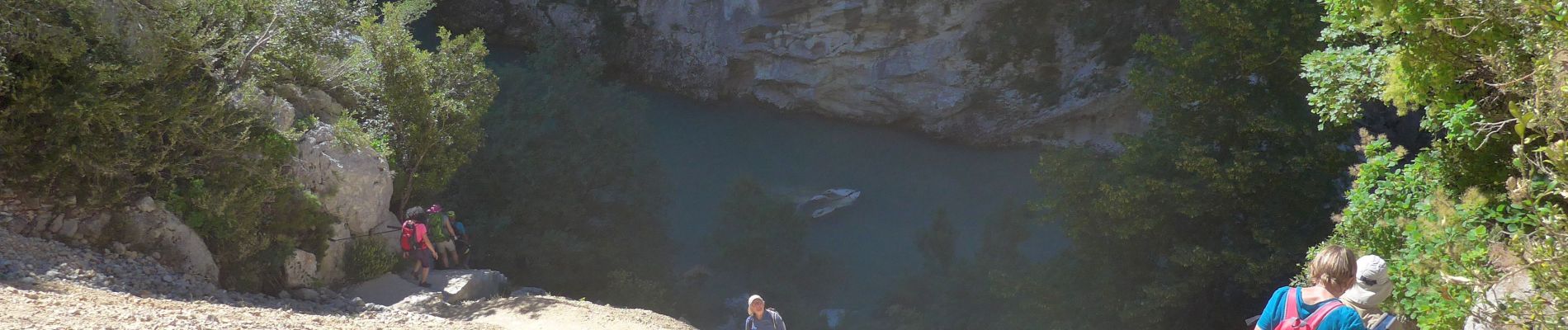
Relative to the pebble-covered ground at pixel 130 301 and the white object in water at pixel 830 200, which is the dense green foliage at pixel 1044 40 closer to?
the white object in water at pixel 830 200

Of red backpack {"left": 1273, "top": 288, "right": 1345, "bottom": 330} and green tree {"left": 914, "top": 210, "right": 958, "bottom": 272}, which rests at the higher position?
red backpack {"left": 1273, "top": 288, "right": 1345, "bottom": 330}

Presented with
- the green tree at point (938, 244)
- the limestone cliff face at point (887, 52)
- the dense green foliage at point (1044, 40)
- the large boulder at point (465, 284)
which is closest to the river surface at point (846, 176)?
the limestone cliff face at point (887, 52)

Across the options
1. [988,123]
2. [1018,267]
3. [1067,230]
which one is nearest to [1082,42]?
[988,123]

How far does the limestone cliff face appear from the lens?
2750 cm

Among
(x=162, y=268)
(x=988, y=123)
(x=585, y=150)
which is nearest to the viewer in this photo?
(x=162, y=268)

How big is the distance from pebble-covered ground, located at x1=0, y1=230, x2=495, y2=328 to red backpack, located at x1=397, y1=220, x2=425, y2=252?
3.65 ft

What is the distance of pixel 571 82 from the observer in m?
23.1

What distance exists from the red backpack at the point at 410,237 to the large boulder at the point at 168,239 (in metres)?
2.13

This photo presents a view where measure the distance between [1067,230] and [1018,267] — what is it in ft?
8.92

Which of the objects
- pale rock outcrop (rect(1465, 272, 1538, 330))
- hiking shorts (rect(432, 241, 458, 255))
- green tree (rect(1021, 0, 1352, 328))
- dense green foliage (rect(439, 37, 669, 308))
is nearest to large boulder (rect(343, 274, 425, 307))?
hiking shorts (rect(432, 241, 458, 255))

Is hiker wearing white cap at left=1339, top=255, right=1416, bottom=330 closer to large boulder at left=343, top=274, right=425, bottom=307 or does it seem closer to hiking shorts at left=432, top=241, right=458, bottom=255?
large boulder at left=343, top=274, right=425, bottom=307

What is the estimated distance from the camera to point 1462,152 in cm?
757

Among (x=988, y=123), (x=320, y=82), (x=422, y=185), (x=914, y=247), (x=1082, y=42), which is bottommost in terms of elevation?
(x=914, y=247)

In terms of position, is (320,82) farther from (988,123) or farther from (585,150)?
(988,123)
